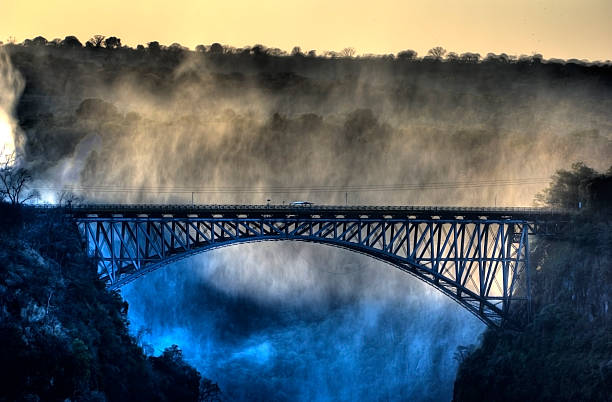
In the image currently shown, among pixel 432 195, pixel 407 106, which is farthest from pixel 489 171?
pixel 407 106

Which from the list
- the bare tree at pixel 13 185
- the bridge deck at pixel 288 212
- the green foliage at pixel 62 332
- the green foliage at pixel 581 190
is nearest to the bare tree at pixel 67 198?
the bare tree at pixel 13 185

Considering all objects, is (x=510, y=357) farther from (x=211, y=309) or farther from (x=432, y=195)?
(x=432, y=195)

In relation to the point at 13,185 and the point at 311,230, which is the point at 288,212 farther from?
the point at 13,185

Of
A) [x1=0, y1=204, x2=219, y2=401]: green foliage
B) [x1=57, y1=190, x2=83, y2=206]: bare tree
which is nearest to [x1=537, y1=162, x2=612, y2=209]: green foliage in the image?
[x1=0, y1=204, x2=219, y2=401]: green foliage

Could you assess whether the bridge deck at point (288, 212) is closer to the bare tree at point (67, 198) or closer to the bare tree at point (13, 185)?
the bare tree at point (13, 185)

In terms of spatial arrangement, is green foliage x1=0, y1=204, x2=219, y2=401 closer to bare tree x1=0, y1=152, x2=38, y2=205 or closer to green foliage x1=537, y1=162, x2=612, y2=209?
bare tree x1=0, y1=152, x2=38, y2=205

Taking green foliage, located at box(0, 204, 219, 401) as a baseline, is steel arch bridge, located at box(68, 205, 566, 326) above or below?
above
